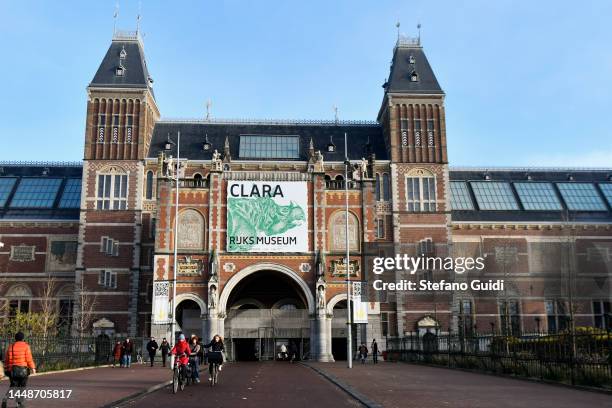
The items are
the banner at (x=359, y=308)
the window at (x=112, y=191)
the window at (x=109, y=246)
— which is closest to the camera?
the banner at (x=359, y=308)

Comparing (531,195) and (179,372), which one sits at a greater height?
(531,195)

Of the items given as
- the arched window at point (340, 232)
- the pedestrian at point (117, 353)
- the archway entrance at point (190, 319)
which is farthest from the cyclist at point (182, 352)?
the arched window at point (340, 232)

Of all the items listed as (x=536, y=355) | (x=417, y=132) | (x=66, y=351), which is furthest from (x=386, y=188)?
(x=536, y=355)

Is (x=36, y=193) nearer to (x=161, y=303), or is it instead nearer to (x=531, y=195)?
(x=161, y=303)

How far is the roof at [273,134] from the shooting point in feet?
192

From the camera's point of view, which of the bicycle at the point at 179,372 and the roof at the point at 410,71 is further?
the roof at the point at 410,71

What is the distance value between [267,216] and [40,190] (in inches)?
1011

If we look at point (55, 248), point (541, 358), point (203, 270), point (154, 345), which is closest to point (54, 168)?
point (55, 248)

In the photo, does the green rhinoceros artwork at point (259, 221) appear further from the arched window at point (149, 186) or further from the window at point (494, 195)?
the window at point (494, 195)

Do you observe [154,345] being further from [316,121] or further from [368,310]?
[316,121]

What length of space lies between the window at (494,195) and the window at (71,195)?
36.8 metres

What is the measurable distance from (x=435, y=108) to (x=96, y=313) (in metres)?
33.5

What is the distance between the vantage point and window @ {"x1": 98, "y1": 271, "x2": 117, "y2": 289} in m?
52.8

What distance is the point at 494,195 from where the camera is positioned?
200ft
